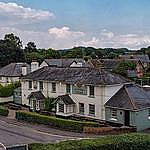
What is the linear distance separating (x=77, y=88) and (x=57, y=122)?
6.58m

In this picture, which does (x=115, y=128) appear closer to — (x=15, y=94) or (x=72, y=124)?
(x=72, y=124)

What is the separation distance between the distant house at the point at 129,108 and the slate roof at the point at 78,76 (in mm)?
2169

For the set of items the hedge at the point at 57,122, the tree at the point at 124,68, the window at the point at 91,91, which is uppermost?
the tree at the point at 124,68

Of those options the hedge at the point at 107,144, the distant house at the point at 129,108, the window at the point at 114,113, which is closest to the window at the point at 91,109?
the distant house at the point at 129,108

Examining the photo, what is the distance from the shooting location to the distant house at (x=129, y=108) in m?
37.2

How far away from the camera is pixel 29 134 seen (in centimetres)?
3509

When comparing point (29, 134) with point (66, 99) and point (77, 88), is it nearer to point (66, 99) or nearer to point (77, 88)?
point (66, 99)

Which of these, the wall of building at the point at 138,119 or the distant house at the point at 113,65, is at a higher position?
the distant house at the point at 113,65

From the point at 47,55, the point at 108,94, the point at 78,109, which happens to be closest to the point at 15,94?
the point at 78,109

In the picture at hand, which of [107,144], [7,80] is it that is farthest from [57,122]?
[7,80]

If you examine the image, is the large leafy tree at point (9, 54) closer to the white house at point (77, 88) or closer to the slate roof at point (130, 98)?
the white house at point (77, 88)

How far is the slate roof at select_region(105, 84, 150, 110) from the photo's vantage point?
37.7 m

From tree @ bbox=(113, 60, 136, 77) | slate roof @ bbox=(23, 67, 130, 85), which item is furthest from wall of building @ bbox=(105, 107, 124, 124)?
tree @ bbox=(113, 60, 136, 77)

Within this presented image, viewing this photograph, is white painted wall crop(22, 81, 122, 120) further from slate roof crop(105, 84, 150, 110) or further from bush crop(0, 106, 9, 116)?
bush crop(0, 106, 9, 116)
